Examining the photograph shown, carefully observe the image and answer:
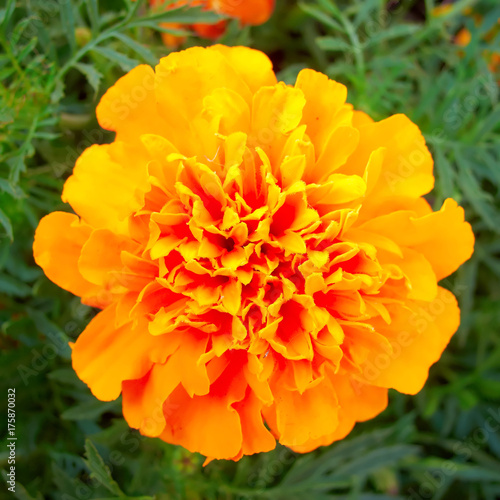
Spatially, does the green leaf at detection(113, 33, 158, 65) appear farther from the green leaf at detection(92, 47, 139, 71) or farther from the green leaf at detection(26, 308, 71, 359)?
the green leaf at detection(26, 308, 71, 359)

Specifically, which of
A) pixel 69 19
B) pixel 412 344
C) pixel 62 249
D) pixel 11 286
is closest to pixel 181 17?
pixel 69 19

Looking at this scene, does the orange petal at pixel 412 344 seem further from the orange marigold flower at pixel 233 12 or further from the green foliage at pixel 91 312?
the orange marigold flower at pixel 233 12

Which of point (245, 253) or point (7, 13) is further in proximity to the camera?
point (7, 13)

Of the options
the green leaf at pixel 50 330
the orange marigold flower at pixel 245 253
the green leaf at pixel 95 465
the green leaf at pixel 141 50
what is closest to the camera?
the orange marigold flower at pixel 245 253

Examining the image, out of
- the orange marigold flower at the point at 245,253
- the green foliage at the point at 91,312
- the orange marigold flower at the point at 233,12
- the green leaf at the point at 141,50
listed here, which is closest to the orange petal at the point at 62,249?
A: the orange marigold flower at the point at 245,253

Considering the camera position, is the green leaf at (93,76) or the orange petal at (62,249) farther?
the green leaf at (93,76)

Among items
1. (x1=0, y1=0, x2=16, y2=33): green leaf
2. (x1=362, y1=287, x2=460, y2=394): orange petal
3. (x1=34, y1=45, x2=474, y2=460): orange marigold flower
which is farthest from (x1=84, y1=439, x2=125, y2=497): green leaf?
(x1=0, y1=0, x2=16, y2=33): green leaf

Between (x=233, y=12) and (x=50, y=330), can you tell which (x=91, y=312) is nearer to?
(x=50, y=330)
